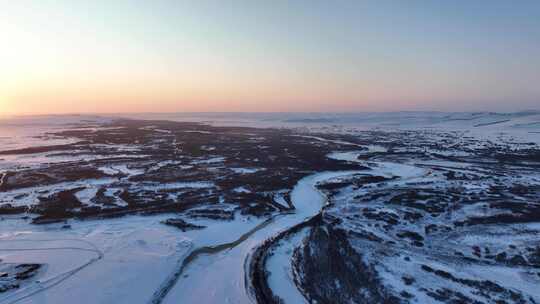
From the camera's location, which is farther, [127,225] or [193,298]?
[127,225]

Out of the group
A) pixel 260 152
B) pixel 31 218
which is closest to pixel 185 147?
pixel 260 152

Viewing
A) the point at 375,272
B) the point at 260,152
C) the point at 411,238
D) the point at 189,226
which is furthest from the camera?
the point at 260,152

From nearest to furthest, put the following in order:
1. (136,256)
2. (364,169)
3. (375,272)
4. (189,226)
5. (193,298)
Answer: (193,298), (375,272), (136,256), (189,226), (364,169)

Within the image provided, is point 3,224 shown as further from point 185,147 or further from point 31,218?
point 185,147

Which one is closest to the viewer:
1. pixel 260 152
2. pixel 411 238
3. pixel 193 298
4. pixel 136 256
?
pixel 193 298

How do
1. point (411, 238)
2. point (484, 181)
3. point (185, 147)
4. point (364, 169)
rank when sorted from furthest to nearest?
point (185, 147) → point (364, 169) → point (484, 181) → point (411, 238)

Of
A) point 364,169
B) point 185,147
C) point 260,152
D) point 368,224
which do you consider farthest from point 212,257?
point 185,147

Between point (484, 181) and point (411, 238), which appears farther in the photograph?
point (484, 181)

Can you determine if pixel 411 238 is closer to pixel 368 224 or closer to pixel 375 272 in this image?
pixel 368 224
